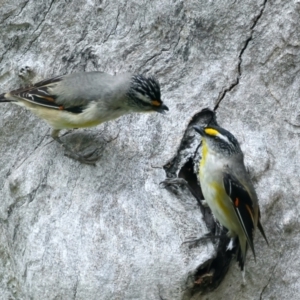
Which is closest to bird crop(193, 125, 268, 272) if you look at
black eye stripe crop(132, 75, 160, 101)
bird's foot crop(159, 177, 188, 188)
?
bird's foot crop(159, 177, 188, 188)

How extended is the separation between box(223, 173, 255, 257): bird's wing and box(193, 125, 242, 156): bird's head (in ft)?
0.55

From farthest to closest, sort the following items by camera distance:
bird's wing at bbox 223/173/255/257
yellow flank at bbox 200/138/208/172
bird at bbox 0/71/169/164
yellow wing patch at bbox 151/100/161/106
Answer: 1. bird at bbox 0/71/169/164
2. yellow wing patch at bbox 151/100/161/106
3. yellow flank at bbox 200/138/208/172
4. bird's wing at bbox 223/173/255/257

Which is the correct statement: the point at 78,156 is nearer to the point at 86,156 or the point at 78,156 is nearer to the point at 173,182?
the point at 86,156

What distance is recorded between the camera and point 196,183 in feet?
16.5

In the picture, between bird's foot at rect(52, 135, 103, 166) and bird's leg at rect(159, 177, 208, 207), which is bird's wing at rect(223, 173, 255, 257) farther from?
bird's foot at rect(52, 135, 103, 166)

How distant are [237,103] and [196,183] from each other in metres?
0.70

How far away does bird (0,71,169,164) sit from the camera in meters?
5.11

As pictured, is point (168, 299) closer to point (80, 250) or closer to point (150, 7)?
point (80, 250)

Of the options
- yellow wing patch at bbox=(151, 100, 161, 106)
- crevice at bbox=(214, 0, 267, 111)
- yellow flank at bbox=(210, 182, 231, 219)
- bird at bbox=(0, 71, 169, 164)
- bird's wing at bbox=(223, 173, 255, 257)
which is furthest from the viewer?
crevice at bbox=(214, 0, 267, 111)

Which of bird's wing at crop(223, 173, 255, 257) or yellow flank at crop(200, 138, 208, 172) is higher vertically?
yellow flank at crop(200, 138, 208, 172)

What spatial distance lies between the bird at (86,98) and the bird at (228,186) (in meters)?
0.49

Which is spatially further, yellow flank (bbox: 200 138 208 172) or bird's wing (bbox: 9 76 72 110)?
bird's wing (bbox: 9 76 72 110)

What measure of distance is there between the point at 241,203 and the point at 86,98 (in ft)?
4.54

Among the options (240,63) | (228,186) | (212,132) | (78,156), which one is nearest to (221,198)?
(228,186)
